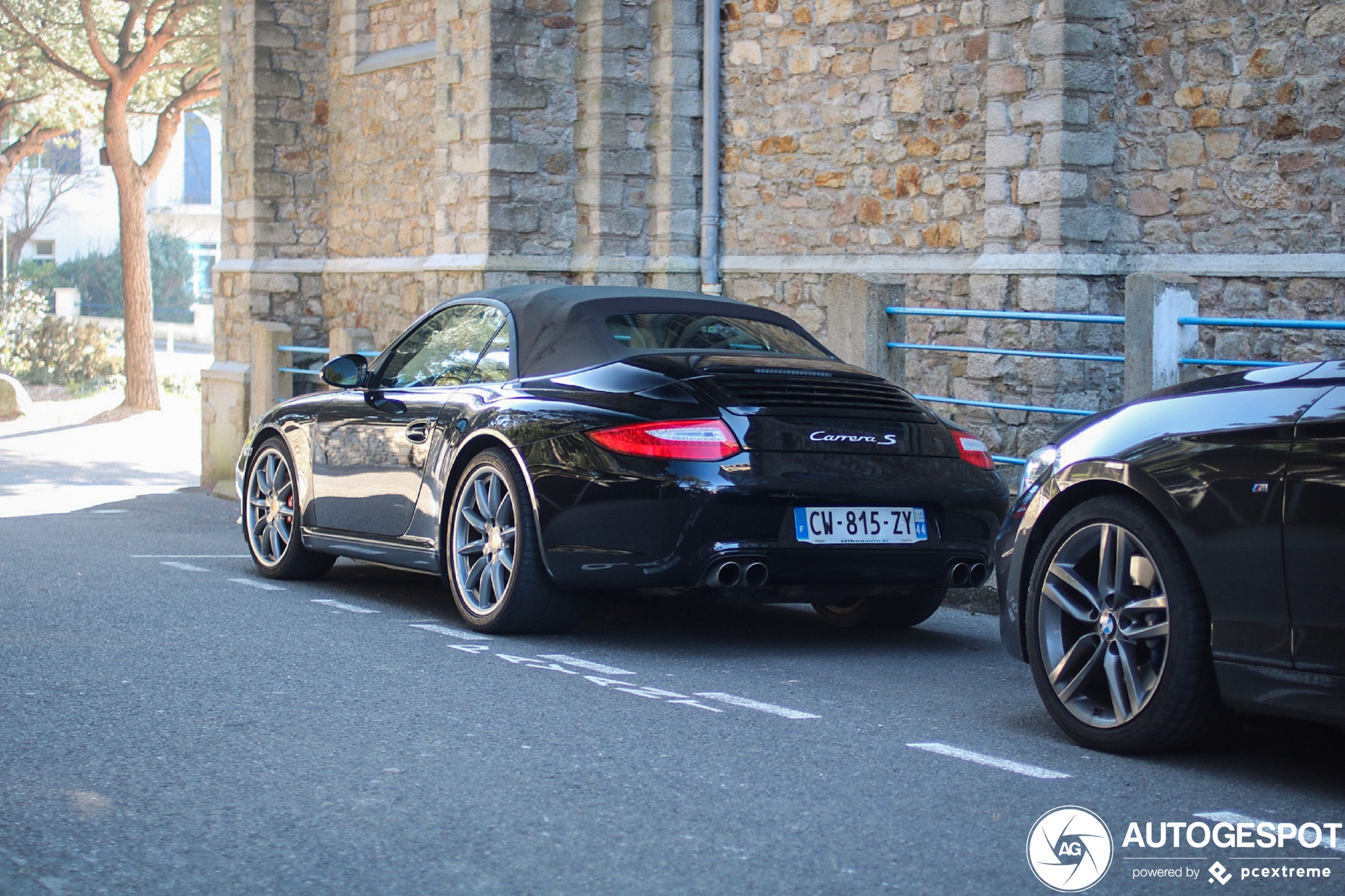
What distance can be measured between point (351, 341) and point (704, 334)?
787cm

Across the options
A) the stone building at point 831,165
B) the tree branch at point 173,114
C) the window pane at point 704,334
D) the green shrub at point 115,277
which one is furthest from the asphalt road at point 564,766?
the green shrub at point 115,277

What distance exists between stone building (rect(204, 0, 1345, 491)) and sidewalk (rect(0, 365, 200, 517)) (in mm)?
1973

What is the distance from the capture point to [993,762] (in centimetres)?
470

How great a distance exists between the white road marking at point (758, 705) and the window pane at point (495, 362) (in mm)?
2166

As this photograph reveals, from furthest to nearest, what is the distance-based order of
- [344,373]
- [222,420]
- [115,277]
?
[115,277], [222,420], [344,373]

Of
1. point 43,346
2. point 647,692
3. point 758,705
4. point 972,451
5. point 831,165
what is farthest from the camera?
point 43,346

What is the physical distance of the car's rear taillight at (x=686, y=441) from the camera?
20.3 feet

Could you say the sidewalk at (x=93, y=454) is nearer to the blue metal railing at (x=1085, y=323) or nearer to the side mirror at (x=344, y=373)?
the side mirror at (x=344, y=373)

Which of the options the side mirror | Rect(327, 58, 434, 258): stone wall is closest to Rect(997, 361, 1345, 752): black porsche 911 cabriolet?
the side mirror

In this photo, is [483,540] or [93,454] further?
[93,454]

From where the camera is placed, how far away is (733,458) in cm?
617

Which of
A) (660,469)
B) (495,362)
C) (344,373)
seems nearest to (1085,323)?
(495,362)

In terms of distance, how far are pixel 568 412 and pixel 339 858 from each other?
3076mm

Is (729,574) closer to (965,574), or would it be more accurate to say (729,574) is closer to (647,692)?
(647,692)
